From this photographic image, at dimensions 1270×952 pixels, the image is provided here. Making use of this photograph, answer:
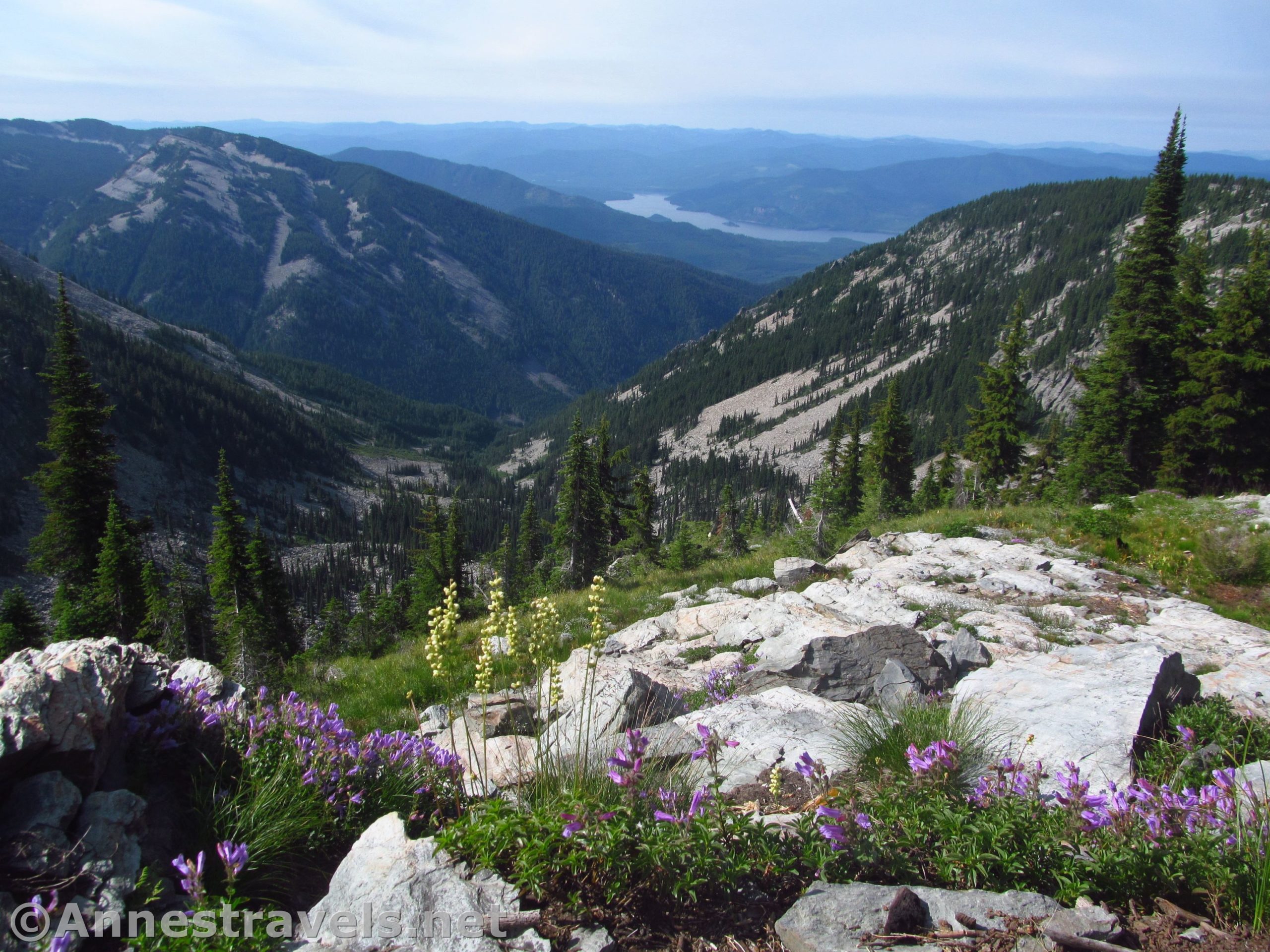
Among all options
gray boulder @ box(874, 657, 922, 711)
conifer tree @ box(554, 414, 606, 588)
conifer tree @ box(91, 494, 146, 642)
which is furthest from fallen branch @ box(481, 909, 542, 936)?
conifer tree @ box(554, 414, 606, 588)

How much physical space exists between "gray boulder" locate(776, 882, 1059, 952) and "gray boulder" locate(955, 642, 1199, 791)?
1.71 meters

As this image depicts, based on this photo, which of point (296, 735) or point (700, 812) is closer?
point (700, 812)

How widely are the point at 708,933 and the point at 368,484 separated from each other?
178831 millimetres

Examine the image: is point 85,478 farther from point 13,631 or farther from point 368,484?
point 368,484

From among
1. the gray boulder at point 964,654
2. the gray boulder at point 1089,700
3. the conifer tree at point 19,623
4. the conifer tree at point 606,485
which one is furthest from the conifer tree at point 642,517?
the gray boulder at point 1089,700

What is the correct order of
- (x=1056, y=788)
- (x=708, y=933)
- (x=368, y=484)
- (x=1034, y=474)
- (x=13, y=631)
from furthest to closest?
1. (x=368, y=484)
2. (x=1034, y=474)
3. (x=13, y=631)
4. (x=1056, y=788)
5. (x=708, y=933)

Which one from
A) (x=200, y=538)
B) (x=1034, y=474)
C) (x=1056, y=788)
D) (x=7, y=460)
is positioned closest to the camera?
(x=1056, y=788)

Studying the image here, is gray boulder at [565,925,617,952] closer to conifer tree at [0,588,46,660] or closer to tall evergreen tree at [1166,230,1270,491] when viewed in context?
tall evergreen tree at [1166,230,1270,491]

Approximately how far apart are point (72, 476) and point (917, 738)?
1267 inches

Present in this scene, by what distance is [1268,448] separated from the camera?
25.2 metres

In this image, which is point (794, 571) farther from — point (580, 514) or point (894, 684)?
point (580, 514)

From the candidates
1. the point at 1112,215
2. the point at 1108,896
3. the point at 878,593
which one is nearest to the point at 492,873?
the point at 1108,896

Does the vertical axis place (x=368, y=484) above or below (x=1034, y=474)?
below

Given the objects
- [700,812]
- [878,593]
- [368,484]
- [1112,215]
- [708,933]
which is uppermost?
[1112,215]
